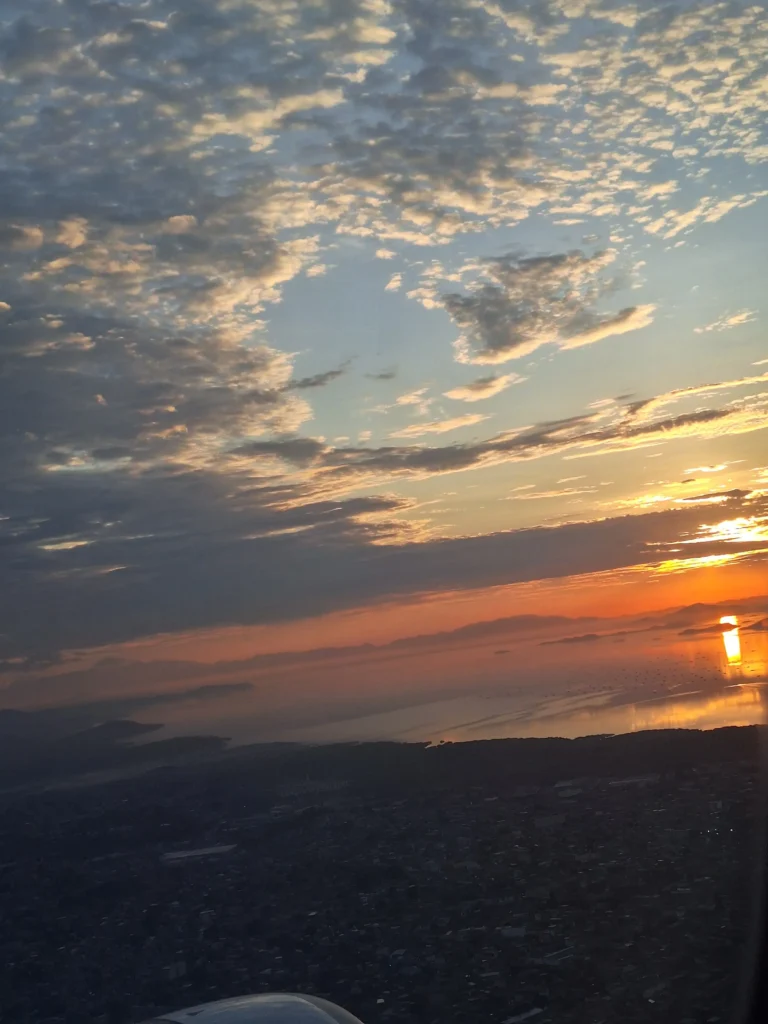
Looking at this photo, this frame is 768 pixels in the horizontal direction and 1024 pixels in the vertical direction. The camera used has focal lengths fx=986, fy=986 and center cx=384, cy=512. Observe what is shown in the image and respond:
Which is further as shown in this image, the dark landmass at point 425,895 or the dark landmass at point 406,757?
the dark landmass at point 406,757

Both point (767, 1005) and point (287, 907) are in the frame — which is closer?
point (767, 1005)

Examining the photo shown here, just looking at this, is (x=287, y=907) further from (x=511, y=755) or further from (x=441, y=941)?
(x=511, y=755)

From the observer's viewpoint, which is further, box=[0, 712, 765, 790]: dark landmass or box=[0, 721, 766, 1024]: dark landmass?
box=[0, 712, 765, 790]: dark landmass

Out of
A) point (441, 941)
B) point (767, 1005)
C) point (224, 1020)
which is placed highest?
point (224, 1020)

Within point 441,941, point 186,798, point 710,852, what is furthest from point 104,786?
point 710,852

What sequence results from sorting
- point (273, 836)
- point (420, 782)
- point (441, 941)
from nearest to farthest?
point (441, 941) < point (273, 836) < point (420, 782)

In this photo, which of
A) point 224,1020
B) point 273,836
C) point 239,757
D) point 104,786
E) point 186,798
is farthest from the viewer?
point 239,757

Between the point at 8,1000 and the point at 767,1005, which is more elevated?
the point at 767,1005

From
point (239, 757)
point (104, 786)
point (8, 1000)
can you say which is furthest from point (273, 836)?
point (239, 757)

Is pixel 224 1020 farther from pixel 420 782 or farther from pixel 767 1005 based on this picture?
pixel 420 782

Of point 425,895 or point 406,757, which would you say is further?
point 406,757
